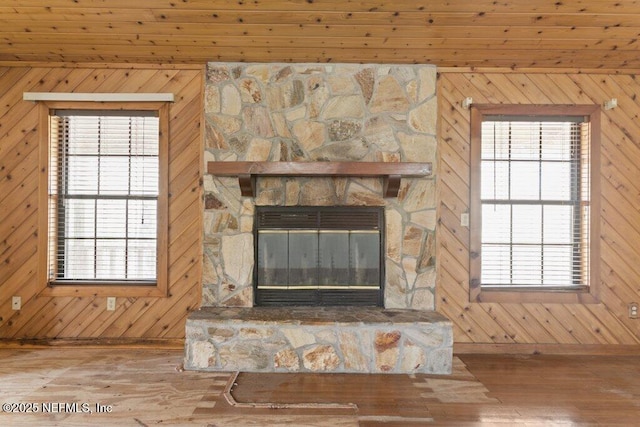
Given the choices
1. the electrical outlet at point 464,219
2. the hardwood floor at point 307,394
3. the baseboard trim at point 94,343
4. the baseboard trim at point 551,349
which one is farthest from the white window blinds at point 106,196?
the baseboard trim at point 551,349

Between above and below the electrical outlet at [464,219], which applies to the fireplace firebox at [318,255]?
below

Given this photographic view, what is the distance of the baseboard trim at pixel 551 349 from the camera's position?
12.1 feet

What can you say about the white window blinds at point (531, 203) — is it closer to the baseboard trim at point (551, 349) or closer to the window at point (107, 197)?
the baseboard trim at point (551, 349)

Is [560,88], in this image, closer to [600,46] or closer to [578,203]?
[600,46]

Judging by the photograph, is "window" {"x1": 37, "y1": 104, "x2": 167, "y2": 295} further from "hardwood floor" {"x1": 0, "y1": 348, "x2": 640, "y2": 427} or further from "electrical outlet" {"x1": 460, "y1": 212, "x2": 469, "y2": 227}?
"electrical outlet" {"x1": 460, "y1": 212, "x2": 469, "y2": 227}

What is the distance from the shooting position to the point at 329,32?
10.3ft

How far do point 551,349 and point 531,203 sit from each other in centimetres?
131

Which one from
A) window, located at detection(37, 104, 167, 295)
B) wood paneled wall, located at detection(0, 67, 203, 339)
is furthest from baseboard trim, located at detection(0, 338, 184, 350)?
window, located at detection(37, 104, 167, 295)

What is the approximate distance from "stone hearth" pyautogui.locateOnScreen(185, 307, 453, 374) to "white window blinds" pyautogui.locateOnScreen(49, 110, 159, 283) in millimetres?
1072

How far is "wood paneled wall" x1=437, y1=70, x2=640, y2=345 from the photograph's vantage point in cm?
371

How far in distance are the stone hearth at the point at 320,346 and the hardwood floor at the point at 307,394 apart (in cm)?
8

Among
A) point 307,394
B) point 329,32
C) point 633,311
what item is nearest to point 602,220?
point 633,311

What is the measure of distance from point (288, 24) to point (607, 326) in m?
3.74

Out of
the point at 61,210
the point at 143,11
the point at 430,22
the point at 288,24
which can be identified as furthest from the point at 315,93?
the point at 61,210
